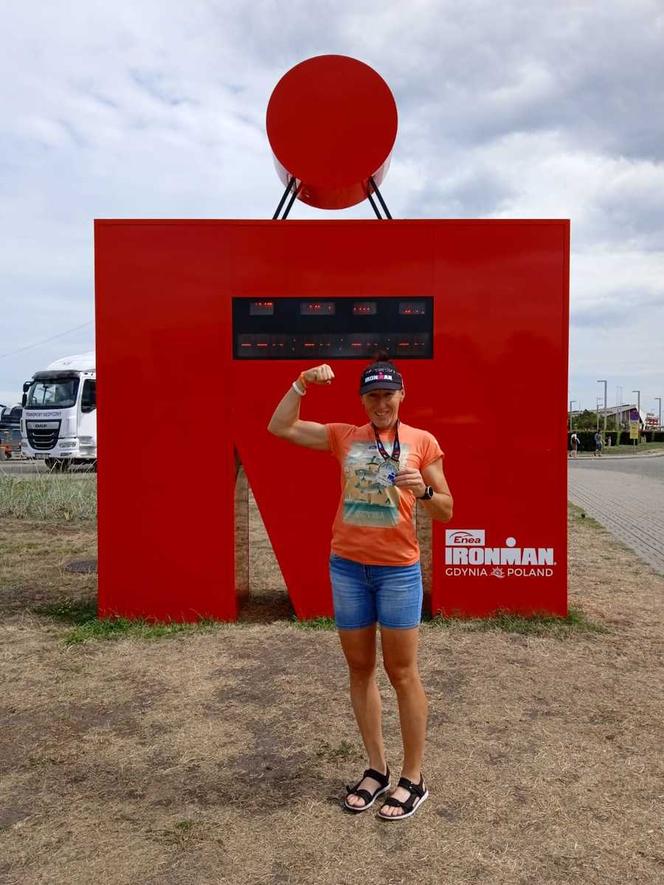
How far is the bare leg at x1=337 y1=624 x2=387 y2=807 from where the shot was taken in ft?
9.93

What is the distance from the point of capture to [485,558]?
5.67 metres

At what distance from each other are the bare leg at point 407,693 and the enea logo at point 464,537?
2.69 meters

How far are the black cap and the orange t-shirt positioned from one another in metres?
0.20

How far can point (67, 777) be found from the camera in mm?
3355

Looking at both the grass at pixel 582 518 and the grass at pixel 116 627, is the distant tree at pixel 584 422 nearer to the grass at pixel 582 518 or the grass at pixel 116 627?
the grass at pixel 582 518

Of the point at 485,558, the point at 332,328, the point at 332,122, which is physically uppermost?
the point at 332,122

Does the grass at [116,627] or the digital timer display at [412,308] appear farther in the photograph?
the digital timer display at [412,308]

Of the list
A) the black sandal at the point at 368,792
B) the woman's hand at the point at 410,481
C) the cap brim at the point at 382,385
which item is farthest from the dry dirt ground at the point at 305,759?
the cap brim at the point at 382,385

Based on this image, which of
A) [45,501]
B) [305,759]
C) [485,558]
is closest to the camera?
[305,759]

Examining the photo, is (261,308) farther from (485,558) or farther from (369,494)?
(369,494)

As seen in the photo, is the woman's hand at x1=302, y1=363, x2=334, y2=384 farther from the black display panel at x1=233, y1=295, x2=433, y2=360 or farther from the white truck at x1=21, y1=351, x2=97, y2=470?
the white truck at x1=21, y1=351, x2=97, y2=470

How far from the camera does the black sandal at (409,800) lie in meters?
2.95

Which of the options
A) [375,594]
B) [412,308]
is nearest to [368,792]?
[375,594]

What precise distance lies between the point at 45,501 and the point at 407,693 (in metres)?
10.5
